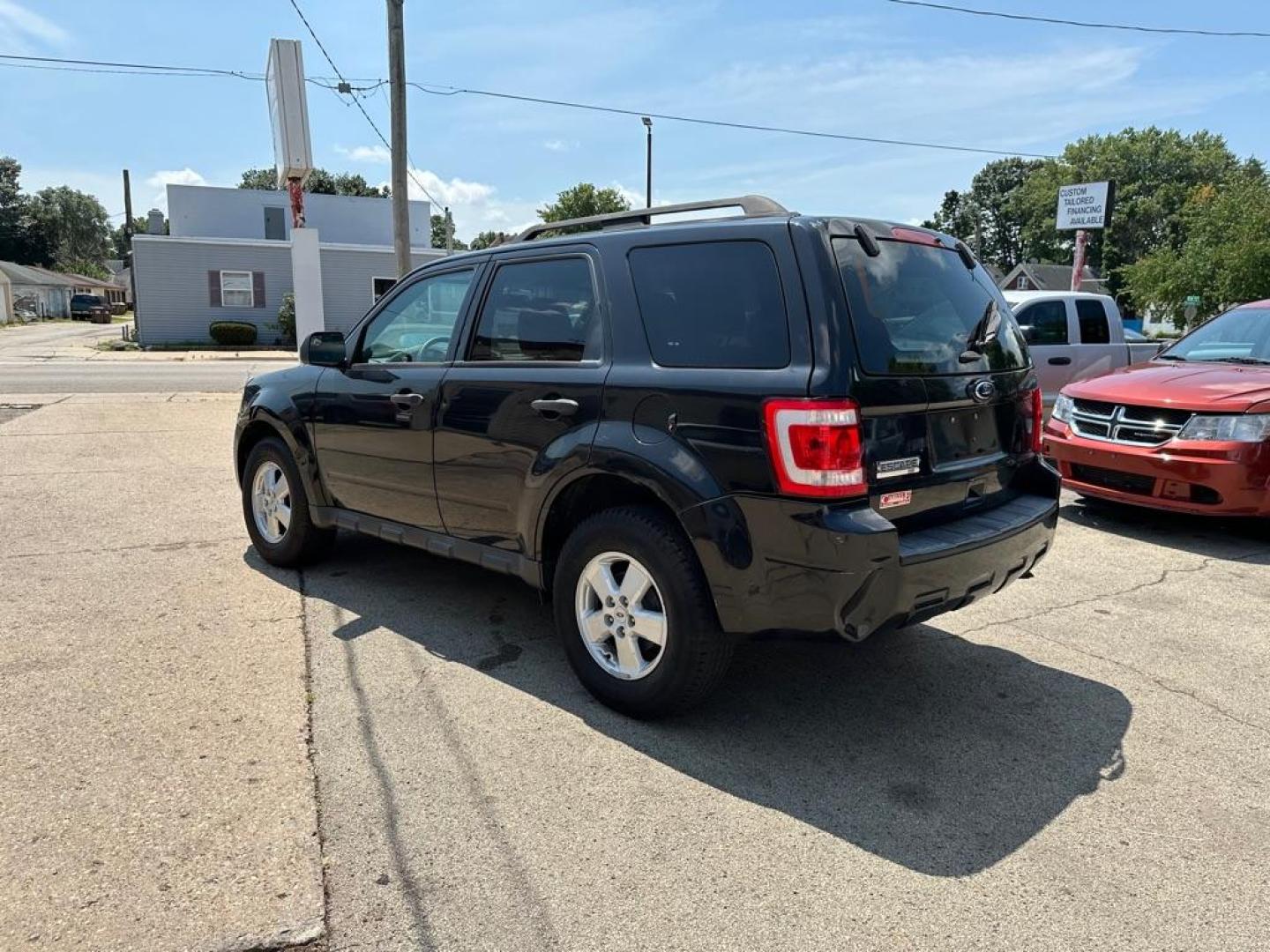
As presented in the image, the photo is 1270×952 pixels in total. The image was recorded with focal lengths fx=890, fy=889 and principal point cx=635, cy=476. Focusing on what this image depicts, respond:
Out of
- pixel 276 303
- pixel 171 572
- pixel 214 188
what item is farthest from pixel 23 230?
pixel 171 572

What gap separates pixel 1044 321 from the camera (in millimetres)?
10289

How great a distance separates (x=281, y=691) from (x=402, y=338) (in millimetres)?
1918

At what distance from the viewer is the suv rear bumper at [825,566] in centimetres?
291

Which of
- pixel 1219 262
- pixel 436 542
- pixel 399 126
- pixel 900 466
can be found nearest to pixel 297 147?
pixel 399 126

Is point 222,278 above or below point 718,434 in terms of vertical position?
above

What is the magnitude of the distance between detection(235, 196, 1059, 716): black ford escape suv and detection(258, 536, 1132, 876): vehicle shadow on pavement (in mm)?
312

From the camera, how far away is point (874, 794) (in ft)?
10.0

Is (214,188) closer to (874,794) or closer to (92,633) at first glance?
(92,633)

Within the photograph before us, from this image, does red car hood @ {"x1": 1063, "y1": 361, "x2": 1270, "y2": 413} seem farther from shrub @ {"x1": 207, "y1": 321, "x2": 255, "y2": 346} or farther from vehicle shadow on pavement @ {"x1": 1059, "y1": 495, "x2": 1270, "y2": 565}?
shrub @ {"x1": 207, "y1": 321, "x2": 255, "y2": 346}

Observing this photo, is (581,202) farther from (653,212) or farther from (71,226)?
(71,226)

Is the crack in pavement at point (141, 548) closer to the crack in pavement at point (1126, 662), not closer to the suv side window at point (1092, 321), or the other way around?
the crack in pavement at point (1126, 662)

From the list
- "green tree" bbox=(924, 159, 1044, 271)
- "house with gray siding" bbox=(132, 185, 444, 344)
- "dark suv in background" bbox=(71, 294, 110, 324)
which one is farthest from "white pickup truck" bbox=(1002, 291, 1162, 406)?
"green tree" bbox=(924, 159, 1044, 271)

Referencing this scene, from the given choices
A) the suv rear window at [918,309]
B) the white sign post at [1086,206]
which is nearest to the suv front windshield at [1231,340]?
the suv rear window at [918,309]

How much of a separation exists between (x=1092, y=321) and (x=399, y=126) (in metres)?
10.2
